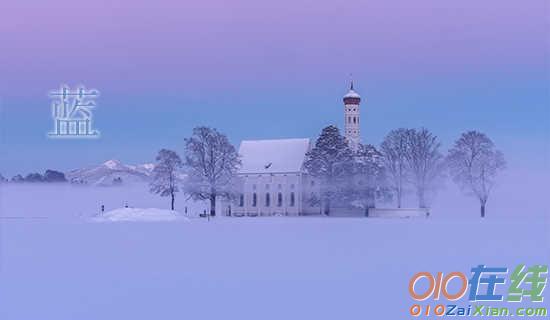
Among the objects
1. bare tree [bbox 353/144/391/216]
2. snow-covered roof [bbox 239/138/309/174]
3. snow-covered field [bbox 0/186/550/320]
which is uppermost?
snow-covered roof [bbox 239/138/309/174]

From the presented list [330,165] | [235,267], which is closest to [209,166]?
[330,165]

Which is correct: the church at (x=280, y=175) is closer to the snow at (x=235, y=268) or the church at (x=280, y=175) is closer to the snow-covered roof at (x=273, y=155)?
the snow-covered roof at (x=273, y=155)

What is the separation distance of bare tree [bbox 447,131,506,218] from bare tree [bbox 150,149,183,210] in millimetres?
13723

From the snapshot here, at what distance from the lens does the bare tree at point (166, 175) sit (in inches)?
1657

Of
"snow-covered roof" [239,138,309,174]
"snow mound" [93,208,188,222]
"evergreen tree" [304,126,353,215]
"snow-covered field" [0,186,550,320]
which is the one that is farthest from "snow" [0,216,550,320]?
"snow-covered roof" [239,138,309,174]

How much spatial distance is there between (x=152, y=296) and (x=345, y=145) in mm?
28287

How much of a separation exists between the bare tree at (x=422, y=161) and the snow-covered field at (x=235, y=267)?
1068 cm

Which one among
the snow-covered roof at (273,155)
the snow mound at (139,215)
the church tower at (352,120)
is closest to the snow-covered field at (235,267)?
the snow mound at (139,215)

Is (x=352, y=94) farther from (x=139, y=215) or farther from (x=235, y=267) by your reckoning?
(x=235, y=267)

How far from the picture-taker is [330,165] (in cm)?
4325

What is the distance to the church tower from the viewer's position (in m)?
42.8

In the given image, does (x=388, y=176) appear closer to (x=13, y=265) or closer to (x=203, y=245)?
(x=203, y=245)

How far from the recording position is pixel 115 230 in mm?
30703

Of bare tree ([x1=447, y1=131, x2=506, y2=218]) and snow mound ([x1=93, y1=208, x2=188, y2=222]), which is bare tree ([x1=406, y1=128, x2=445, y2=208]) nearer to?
bare tree ([x1=447, y1=131, x2=506, y2=218])
